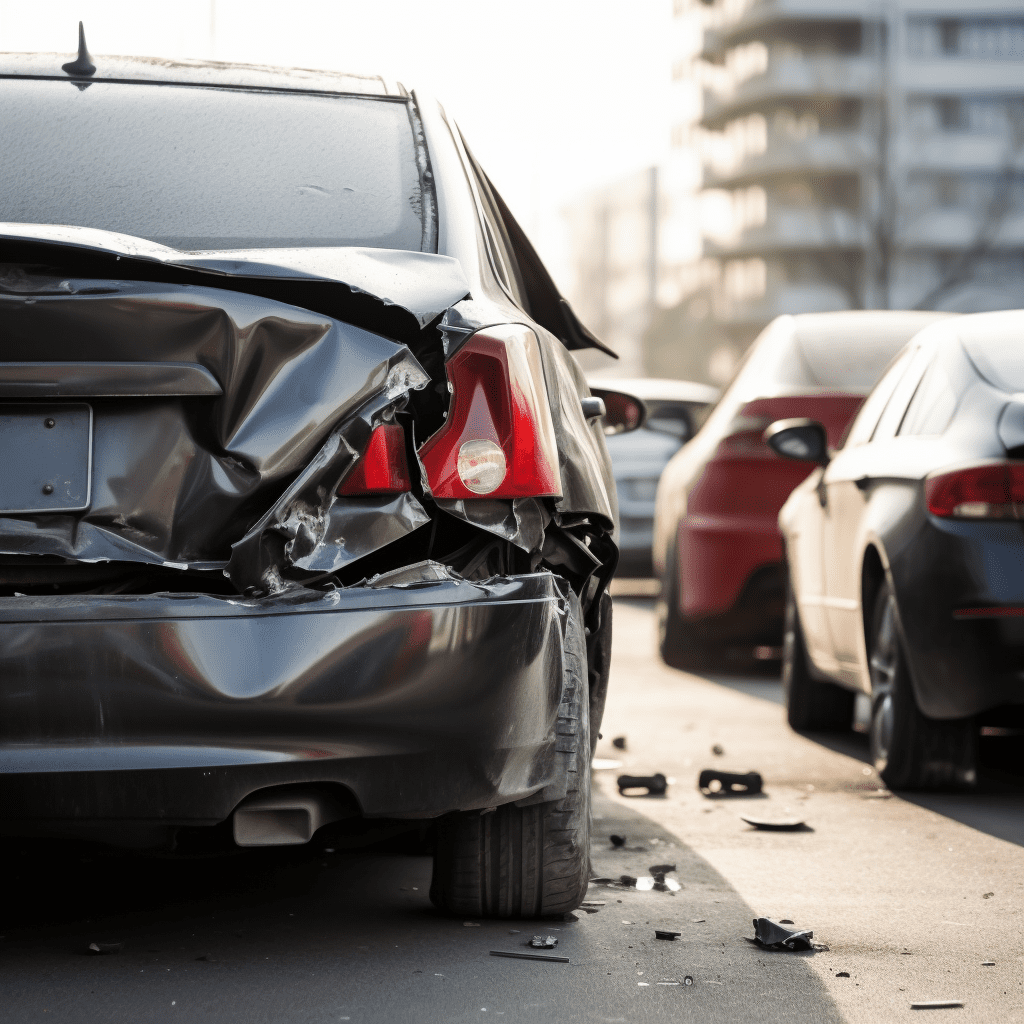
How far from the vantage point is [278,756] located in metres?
3.11

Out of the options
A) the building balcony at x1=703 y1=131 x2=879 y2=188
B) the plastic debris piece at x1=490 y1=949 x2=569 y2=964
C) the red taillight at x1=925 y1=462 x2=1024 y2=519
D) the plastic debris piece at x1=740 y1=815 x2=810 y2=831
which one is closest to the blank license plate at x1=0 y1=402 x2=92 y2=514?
the plastic debris piece at x1=490 y1=949 x2=569 y2=964

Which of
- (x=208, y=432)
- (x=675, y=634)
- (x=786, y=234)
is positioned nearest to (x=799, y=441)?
(x=675, y=634)

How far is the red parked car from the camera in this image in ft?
27.1

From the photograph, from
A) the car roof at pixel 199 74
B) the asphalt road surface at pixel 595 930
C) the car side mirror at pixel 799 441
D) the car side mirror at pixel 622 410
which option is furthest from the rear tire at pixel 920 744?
the car roof at pixel 199 74

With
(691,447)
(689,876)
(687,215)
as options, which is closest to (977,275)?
(687,215)

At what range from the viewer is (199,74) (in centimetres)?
433

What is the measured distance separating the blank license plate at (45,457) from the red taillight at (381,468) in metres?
0.44

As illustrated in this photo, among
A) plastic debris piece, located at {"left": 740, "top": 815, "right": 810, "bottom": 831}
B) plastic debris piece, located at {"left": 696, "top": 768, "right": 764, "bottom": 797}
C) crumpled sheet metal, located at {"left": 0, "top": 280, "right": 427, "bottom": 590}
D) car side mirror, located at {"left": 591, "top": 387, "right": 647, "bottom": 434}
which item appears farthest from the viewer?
plastic debris piece, located at {"left": 696, "top": 768, "right": 764, "bottom": 797}

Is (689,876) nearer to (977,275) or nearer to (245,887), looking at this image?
(245,887)

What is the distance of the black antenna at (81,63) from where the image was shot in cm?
429

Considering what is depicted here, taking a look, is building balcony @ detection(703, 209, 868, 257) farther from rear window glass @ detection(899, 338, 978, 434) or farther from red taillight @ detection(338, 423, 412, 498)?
red taillight @ detection(338, 423, 412, 498)

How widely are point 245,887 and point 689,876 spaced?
1069 millimetres

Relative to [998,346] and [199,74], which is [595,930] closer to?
[199,74]

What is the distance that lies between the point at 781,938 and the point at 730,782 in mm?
2067
